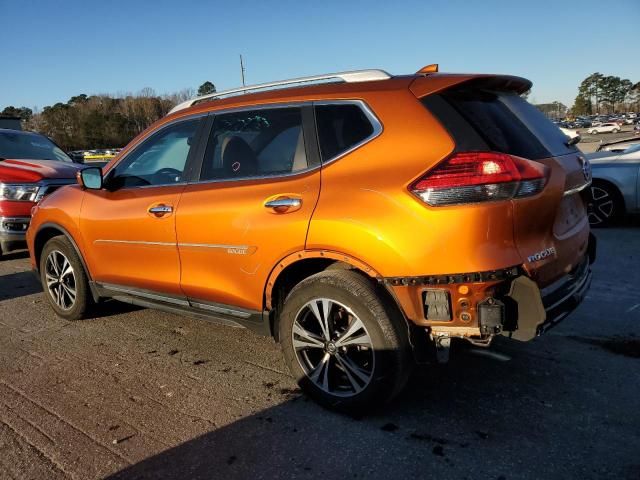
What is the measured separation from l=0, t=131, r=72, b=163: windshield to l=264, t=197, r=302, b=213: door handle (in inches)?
272

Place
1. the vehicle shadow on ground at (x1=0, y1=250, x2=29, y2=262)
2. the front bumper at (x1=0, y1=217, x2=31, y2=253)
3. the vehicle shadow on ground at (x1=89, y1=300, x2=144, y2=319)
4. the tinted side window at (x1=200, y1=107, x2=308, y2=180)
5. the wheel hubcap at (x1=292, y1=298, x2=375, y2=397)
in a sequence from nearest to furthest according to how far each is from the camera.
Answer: the wheel hubcap at (x1=292, y1=298, x2=375, y2=397), the tinted side window at (x1=200, y1=107, x2=308, y2=180), the vehicle shadow on ground at (x1=89, y1=300, x2=144, y2=319), the front bumper at (x1=0, y1=217, x2=31, y2=253), the vehicle shadow on ground at (x1=0, y1=250, x2=29, y2=262)

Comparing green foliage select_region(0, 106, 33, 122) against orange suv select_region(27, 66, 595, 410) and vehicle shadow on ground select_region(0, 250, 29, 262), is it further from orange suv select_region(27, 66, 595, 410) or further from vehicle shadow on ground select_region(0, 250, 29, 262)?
orange suv select_region(27, 66, 595, 410)

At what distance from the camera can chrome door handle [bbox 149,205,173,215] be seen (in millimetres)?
3754

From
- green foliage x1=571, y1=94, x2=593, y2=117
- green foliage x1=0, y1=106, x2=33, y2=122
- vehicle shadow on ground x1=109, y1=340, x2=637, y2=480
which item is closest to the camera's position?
vehicle shadow on ground x1=109, y1=340, x2=637, y2=480

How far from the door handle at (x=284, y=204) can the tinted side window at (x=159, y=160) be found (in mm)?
1034

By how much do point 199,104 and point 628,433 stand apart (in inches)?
135

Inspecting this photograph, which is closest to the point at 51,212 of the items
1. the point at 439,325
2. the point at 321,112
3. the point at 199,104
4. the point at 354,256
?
the point at 199,104

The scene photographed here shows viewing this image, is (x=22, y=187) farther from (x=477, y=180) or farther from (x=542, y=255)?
(x=542, y=255)

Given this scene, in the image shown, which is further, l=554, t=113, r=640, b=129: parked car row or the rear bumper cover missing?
l=554, t=113, r=640, b=129: parked car row

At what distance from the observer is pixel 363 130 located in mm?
3012

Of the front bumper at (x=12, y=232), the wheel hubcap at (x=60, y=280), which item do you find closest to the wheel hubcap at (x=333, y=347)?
the wheel hubcap at (x=60, y=280)

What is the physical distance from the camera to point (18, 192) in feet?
23.0

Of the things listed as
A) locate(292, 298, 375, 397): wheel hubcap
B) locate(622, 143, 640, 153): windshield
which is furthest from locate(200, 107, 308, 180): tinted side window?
locate(622, 143, 640, 153): windshield

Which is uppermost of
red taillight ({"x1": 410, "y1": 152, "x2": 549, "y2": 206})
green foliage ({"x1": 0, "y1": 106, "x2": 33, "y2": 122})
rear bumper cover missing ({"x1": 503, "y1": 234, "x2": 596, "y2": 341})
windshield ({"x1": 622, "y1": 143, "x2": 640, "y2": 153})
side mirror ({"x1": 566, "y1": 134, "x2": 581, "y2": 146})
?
green foliage ({"x1": 0, "y1": 106, "x2": 33, "y2": 122})
